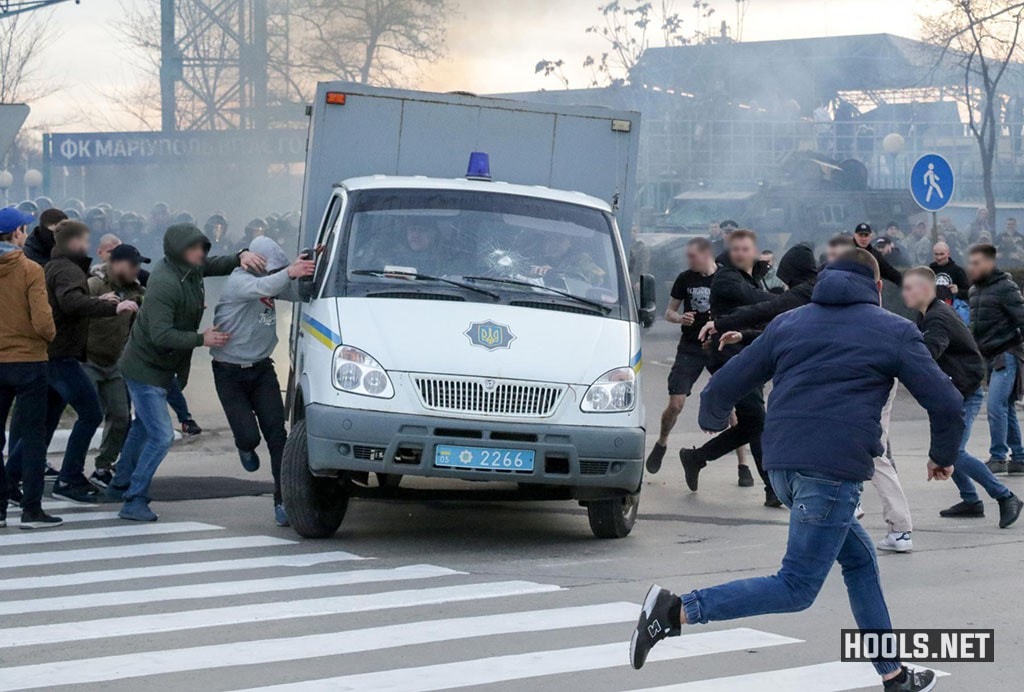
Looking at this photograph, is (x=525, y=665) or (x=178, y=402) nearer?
→ (x=525, y=665)

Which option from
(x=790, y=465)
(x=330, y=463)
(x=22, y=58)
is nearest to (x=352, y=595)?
(x=330, y=463)

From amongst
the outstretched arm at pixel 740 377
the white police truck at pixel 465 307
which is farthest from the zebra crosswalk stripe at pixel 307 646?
the outstretched arm at pixel 740 377

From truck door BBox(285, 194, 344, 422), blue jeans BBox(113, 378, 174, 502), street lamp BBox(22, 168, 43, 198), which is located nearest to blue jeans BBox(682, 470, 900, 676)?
truck door BBox(285, 194, 344, 422)

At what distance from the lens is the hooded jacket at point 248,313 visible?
9.24 metres

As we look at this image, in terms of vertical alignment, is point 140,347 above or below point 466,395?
below

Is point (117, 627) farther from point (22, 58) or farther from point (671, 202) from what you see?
point (22, 58)

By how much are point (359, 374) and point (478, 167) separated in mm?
2188

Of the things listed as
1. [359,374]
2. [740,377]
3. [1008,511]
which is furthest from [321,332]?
[1008,511]

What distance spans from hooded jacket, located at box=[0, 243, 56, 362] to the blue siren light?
107 inches

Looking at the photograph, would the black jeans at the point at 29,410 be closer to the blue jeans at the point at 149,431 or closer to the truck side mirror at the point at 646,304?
the blue jeans at the point at 149,431

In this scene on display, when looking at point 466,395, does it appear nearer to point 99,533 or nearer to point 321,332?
point 321,332

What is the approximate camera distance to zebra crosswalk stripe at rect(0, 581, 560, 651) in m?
6.55

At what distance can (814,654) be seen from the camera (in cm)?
621

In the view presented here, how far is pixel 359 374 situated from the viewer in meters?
8.27
